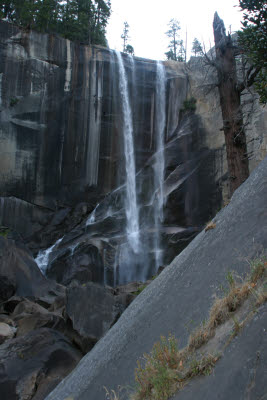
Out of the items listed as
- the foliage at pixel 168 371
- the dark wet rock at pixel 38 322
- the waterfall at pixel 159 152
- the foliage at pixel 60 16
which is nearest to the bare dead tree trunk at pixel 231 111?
the dark wet rock at pixel 38 322

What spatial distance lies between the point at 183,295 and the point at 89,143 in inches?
838

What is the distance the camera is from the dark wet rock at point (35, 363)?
649cm

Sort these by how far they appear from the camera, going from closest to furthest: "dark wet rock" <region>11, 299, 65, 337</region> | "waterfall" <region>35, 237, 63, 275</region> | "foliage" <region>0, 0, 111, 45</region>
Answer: "dark wet rock" <region>11, 299, 65, 337</region> → "waterfall" <region>35, 237, 63, 275</region> → "foliage" <region>0, 0, 111, 45</region>

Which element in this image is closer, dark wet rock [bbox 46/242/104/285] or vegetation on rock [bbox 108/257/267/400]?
vegetation on rock [bbox 108/257/267/400]

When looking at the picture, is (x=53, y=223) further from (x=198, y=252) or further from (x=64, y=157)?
(x=198, y=252)

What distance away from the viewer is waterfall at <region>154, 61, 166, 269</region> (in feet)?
67.8

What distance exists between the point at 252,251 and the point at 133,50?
153ft

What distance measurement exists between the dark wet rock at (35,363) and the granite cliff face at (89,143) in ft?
41.7

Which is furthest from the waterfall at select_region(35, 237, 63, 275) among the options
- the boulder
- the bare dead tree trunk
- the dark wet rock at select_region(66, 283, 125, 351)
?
the bare dead tree trunk

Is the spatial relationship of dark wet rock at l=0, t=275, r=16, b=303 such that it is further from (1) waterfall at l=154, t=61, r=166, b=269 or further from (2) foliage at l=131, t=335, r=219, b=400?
(2) foliage at l=131, t=335, r=219, b=400

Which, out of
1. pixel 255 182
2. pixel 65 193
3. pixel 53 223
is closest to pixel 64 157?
pixel 65 193

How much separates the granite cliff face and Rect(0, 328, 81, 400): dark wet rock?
12704 millimetres

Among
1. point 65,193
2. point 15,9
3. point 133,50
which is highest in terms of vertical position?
point 133,50

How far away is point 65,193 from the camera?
24.8 metres
